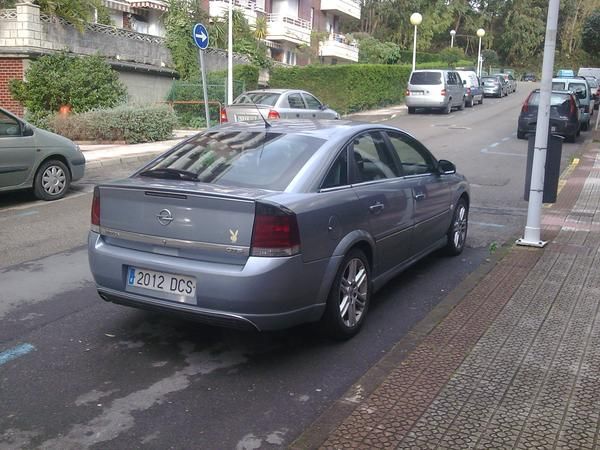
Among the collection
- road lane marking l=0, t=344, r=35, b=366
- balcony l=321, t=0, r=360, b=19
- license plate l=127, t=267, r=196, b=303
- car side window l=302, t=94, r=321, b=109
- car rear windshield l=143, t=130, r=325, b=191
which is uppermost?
balcony l=321, t=0, r=360, b=19

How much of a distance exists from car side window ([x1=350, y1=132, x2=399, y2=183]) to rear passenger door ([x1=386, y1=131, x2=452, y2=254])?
0.21 metres

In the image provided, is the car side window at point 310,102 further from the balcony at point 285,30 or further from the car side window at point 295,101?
the balcony at point 285,30

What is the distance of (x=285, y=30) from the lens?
1654 inches

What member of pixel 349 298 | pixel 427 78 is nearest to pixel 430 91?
pixel 427 78

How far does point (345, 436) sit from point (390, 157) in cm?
308

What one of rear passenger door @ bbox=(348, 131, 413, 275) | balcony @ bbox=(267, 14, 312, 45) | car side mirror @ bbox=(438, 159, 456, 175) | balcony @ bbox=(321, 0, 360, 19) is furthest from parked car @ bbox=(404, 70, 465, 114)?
rear passenger door @ bbox=(348, 131, 413, 275)

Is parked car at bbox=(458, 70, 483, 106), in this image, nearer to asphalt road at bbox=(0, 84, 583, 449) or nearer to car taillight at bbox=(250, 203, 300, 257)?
asphalt road at bbox=(0, 84, 583, 449)

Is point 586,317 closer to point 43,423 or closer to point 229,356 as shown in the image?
point 229,356

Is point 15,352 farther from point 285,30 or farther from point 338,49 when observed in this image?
point 338,49

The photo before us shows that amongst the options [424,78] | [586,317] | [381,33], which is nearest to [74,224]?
[586,317]

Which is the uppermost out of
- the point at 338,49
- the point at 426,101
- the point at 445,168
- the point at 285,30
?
the point at 285,30

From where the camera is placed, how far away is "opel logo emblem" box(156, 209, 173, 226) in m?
4.58

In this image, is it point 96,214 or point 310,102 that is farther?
point 310,102

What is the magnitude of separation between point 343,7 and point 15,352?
159 ft
